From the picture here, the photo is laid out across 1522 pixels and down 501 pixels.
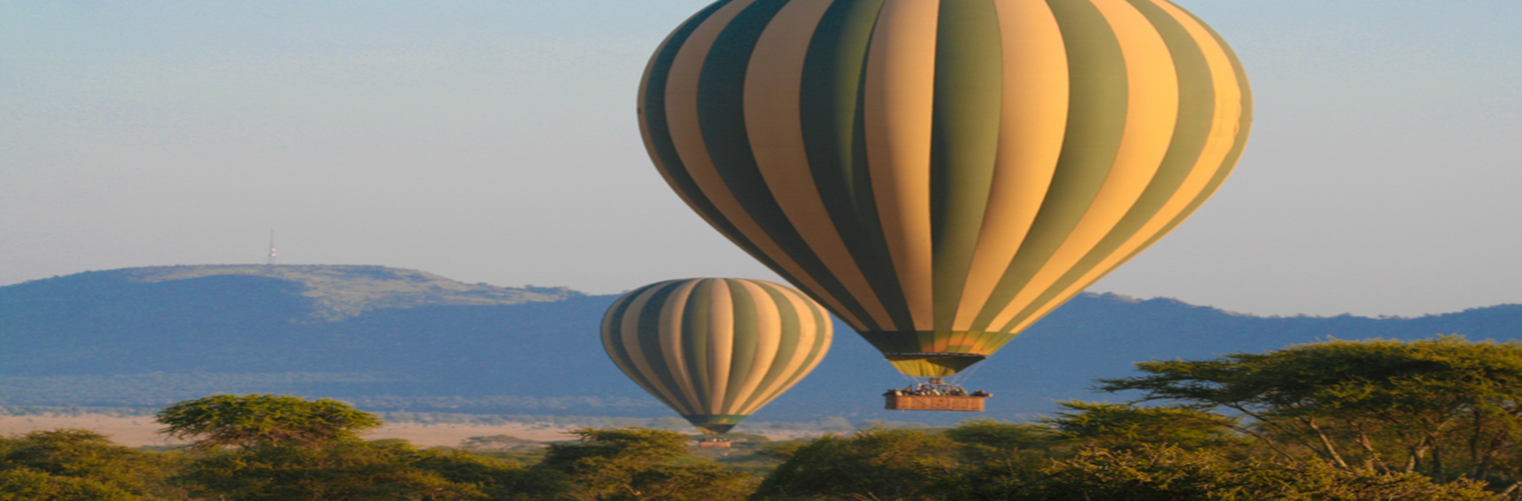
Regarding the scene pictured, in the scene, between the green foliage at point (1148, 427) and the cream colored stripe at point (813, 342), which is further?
the cream colored stripe at point (813, 342)

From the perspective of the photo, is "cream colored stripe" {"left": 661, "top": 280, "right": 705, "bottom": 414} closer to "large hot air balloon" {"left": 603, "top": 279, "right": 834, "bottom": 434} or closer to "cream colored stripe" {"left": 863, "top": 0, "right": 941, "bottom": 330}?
"large hot air balloon" {"left": 603, "top": 279, "right": 834, "bottom": 434}

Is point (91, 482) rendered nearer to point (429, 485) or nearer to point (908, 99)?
point (429, 485)

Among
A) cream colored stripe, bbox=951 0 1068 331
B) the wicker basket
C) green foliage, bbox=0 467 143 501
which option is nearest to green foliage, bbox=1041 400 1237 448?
the wicker basket

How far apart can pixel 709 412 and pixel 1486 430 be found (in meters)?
41.7

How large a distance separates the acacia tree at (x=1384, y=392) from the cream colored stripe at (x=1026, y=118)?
3811mm

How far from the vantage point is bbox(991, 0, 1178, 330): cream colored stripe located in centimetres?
2845

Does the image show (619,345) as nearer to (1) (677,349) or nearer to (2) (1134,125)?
(1) (677,349)

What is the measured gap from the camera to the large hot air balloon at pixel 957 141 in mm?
28094

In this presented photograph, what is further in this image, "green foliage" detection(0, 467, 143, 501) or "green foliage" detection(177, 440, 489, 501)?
"green foliage" detection(177, 440, 489, 501)

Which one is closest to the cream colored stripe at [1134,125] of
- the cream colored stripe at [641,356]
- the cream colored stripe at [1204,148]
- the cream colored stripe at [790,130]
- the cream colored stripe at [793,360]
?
the cream colored stripe at [1204,148]

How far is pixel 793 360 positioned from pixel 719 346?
13.4 ft

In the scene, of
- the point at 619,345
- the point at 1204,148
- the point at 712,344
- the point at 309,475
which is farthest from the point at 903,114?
the point at 619,345

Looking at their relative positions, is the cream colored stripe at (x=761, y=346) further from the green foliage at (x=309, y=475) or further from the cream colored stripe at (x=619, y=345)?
the green foliage at (x=309, y=475)

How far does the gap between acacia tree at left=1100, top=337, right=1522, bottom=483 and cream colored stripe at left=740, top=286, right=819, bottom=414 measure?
1489 inches
